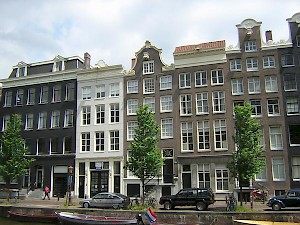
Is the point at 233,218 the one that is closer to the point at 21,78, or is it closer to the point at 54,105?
the point at 54,105

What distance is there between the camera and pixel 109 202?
33.9m

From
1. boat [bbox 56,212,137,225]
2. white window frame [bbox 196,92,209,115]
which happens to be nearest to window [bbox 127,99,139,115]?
white window frame [bbox 196,92,209,115]

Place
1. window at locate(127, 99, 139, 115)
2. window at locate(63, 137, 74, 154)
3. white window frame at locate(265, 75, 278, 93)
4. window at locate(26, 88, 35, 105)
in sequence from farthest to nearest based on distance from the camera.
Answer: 1. window at locate(26, 88, 35, 105)
2. window at locate(63, 137, 74, 154)
3. window at locate(127, 99, 139, 115)
4. white window frame at locate(265, 75, 278, 93)

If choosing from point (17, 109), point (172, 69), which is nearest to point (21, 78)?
point (17, 109)

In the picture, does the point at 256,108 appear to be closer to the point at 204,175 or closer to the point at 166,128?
the point at 204,175

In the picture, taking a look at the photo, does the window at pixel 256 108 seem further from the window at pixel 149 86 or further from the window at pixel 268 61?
the window at pixel 149 86

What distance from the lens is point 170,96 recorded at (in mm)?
45719

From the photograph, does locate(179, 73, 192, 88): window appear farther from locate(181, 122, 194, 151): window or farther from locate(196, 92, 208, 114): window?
locate(181, 122, 194, 151): window

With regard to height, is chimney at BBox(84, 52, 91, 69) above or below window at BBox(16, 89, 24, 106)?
above

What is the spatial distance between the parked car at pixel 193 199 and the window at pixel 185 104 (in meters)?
14.9

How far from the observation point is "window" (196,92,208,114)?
4400 cm

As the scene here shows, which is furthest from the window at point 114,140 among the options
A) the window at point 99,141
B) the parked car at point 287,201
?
the parked car at point 287,201

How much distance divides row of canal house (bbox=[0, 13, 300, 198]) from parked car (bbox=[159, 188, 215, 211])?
994 cm

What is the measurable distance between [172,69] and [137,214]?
23.4 m
